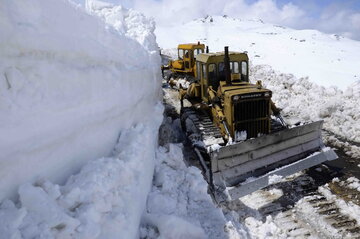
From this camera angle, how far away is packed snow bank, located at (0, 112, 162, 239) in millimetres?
2783

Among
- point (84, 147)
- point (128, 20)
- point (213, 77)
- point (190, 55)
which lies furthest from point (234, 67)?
point (190, 55)

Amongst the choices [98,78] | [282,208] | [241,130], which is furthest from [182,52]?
[98,78]

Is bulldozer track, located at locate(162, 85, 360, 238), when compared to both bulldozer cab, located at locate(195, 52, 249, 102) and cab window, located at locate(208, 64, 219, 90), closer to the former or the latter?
cab window, located at locate(208, 64, 219, 90)

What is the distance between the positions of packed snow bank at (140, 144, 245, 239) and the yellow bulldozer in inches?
39.1

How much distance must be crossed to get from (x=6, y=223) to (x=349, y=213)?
6.09 metres

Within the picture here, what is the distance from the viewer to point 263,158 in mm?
7484

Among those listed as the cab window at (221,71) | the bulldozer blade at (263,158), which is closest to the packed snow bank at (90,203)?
the bulldozer blade at (263,158)

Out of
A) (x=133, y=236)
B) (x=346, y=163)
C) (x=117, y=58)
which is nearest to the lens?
(x=133, y=236)

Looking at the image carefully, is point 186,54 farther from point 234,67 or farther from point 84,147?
point 84,147

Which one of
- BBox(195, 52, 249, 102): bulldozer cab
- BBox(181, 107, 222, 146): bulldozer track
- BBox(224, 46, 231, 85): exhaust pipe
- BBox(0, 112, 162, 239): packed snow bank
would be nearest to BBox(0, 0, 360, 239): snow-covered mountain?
BBox(0, 112, 162, 239): packed snow bank

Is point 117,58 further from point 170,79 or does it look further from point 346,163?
point 170,79

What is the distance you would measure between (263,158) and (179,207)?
10.5 ft

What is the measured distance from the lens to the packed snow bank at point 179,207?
435 centimetres

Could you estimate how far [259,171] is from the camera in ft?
23.9
